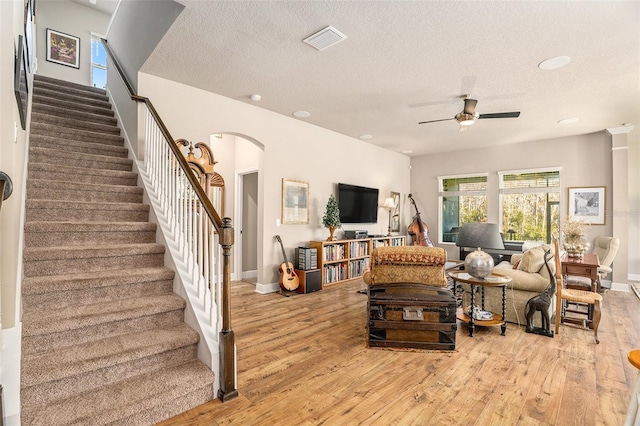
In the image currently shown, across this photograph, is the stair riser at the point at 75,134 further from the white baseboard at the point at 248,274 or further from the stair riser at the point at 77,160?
the white baseboard at the point at 248,274

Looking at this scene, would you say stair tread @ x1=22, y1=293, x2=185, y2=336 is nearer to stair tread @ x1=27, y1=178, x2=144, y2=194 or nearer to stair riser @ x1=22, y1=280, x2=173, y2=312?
stair riser @ x1=22, y1=280, x2=173, y2=312

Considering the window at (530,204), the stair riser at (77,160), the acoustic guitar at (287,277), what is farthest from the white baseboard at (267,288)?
the window at (530,204)

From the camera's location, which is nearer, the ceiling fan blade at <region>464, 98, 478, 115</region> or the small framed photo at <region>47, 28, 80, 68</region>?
the ceiling fan blade at <region>464, 98, 478, 115</region>

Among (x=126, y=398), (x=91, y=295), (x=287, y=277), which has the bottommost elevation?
(x=126, y=398)

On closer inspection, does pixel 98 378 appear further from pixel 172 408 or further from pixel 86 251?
pixel 86 251

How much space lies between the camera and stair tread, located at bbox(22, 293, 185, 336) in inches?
79.7

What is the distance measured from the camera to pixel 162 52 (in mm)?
3410

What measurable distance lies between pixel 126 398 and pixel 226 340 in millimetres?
629

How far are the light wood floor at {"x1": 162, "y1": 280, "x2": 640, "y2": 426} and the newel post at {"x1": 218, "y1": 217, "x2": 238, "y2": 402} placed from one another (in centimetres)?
9

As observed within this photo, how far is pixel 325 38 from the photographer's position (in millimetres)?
3008

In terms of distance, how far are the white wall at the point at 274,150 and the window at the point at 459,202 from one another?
1.88m

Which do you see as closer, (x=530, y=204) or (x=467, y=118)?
(x=467, y=118)

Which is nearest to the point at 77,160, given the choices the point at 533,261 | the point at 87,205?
the point at 87,205

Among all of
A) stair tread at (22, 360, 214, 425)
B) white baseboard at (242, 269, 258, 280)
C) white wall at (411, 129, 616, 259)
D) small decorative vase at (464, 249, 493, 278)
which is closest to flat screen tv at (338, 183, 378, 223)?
white wall at (411, 129, 616, 259)
